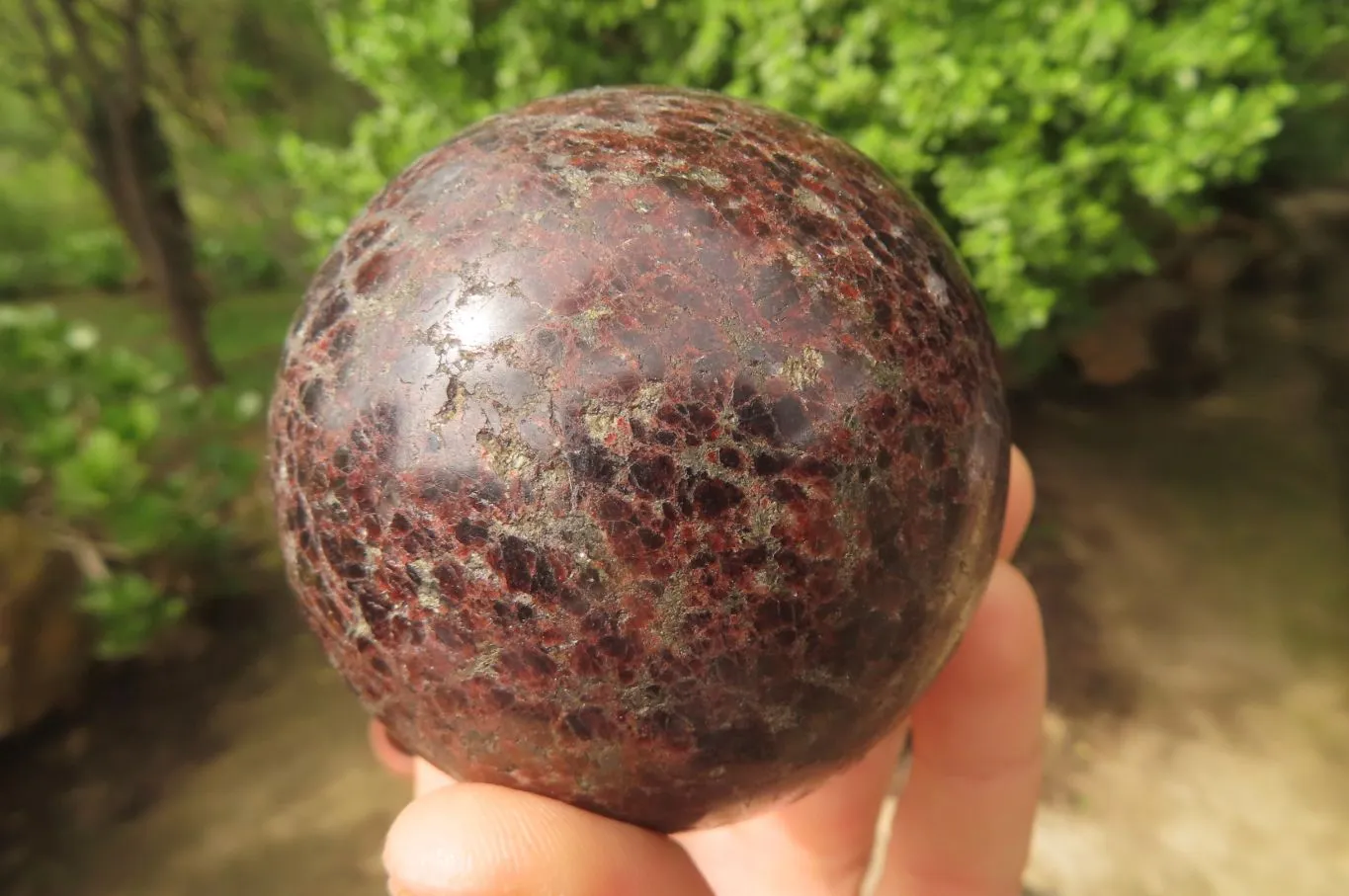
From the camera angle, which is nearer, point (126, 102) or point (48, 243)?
point (126, 102)

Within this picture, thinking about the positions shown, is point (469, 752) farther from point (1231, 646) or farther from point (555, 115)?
point (1231, 646)

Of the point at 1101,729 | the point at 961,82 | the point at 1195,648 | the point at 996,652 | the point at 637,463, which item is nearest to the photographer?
the point at 637,463

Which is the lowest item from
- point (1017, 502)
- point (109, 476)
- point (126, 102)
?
point (109, 476)

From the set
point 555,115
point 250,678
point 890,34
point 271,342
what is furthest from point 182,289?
point 555,115

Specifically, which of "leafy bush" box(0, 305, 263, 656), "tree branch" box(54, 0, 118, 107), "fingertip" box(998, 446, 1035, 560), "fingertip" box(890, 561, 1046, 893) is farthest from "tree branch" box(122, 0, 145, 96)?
"fingertip" box(890, 561, 1046, 893)

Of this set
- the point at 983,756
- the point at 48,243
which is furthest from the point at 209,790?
the point at 48,243

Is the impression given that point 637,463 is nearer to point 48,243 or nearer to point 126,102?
point 126,102
